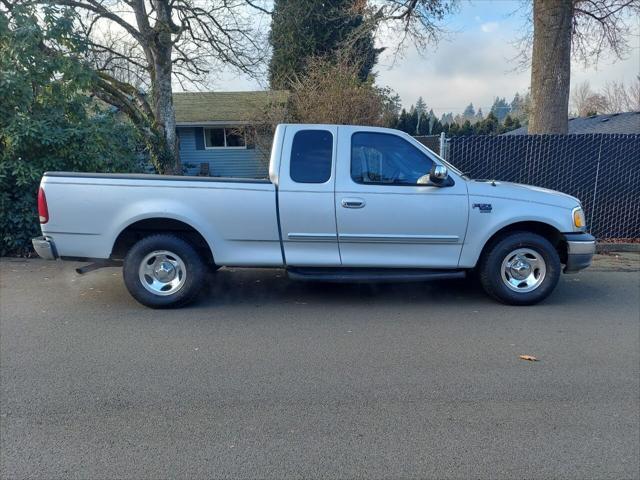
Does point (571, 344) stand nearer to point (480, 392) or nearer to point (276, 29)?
point (480, 392)

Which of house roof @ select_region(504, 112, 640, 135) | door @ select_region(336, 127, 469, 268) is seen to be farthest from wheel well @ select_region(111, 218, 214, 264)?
house roof @ select_region(504, 112, 640, 135)

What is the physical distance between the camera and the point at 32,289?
6160mm

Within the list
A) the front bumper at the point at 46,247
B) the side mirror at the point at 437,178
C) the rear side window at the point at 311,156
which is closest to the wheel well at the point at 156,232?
the front bumper at the point at 46,247

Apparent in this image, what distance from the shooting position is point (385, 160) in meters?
5.39

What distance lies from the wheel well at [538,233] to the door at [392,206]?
456 mm

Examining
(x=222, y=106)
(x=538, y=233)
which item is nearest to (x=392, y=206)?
(x=538, y=233)

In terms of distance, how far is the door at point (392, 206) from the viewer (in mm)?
5230

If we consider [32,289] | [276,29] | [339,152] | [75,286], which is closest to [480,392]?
[339,152]

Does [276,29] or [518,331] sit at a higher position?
[276,29]

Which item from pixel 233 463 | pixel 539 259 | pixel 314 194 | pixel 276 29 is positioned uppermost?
pixel 276 29

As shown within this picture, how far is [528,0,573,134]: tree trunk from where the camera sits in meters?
9.95

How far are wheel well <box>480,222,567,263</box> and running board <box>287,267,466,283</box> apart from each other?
1.74 feet

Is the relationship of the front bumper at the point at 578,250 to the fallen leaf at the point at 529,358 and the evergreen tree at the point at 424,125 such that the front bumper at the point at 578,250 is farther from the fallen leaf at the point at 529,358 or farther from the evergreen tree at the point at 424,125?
the evergreen tree at the point at 424,125

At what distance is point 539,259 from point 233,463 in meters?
4.21
